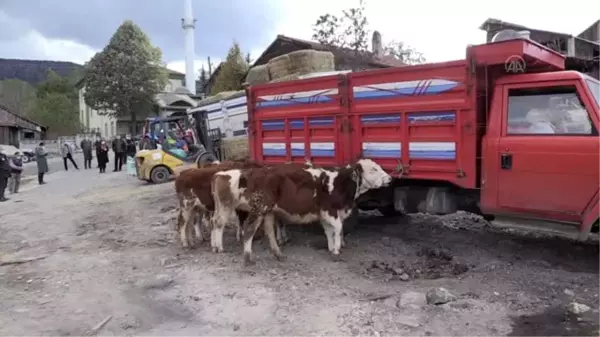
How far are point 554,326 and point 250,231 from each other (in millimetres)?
3819

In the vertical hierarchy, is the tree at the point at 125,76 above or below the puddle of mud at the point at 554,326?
above

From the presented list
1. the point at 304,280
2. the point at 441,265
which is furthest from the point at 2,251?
the point at 441,265

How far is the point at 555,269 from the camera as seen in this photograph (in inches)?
247

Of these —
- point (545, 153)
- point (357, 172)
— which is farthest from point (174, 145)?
point (545, 153)

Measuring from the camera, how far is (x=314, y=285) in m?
6.13

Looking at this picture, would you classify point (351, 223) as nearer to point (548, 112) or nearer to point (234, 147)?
point (548, 112)

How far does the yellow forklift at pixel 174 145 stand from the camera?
51.7ft

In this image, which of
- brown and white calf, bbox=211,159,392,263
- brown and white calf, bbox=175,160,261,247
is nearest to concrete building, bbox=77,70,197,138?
brown and white calf, bbox=175,160,261,247

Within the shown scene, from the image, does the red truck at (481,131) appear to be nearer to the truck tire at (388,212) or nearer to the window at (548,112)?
the window at (548,112)

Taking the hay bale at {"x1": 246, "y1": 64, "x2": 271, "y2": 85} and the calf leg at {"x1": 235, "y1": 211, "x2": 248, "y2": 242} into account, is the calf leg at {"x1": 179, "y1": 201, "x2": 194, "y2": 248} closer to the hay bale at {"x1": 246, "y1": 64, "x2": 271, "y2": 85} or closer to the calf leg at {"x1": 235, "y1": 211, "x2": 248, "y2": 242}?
the calf leg at {"x1": 235, "y1": 211, "x2": 248, "y2": 242}

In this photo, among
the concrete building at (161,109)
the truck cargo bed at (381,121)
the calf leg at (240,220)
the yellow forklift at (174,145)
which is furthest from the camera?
the concrete building at (161,109)

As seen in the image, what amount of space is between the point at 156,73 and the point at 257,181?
3917cm

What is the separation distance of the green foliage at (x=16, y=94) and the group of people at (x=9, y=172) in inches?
2462

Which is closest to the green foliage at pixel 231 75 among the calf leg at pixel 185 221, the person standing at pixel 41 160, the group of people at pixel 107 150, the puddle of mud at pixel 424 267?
the group of people at pixel 107 150
